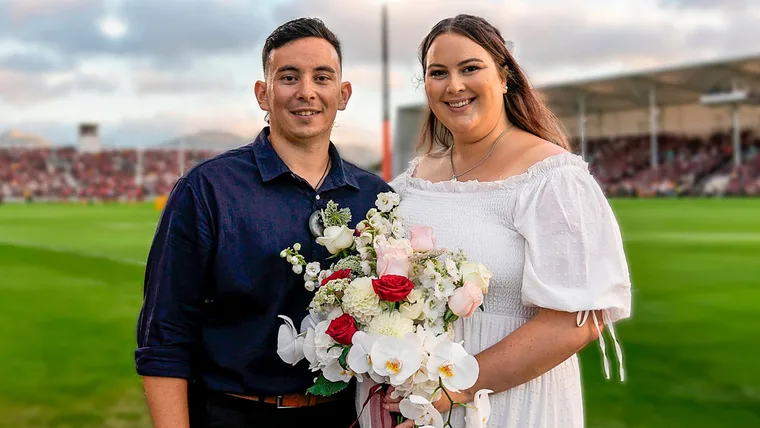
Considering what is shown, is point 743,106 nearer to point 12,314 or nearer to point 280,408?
point 12,314

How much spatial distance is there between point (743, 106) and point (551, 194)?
154ft

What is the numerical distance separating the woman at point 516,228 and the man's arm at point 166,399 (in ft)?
2.47

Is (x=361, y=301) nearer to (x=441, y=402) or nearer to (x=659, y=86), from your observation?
(x=441, y=402)

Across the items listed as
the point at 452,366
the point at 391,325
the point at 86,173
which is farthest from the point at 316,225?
the point at 86,173

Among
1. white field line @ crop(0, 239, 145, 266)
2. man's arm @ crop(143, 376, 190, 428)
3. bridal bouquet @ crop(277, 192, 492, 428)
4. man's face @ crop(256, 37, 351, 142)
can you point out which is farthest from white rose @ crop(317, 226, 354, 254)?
white field line @ crop(0, 239, 145, 266)

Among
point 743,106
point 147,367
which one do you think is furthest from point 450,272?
point 743,106

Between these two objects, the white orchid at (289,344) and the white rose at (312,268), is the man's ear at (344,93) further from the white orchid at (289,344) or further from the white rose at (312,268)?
the white orchid at (289,344)

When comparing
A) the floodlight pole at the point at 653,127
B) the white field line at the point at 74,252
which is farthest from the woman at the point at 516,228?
the floodlight pole at the point at 653,127

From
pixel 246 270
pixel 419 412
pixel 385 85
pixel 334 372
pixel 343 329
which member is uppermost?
pixel 385 85

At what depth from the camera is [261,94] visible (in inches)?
116

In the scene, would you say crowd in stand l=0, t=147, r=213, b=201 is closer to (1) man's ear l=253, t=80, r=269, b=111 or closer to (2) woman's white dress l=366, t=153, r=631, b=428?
(1) man's ear l=253, t=80, r=269, b=111

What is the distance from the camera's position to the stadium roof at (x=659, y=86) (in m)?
39.6

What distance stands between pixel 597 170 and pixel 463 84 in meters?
48.8

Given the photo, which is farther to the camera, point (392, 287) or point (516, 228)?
point (516, 228)
